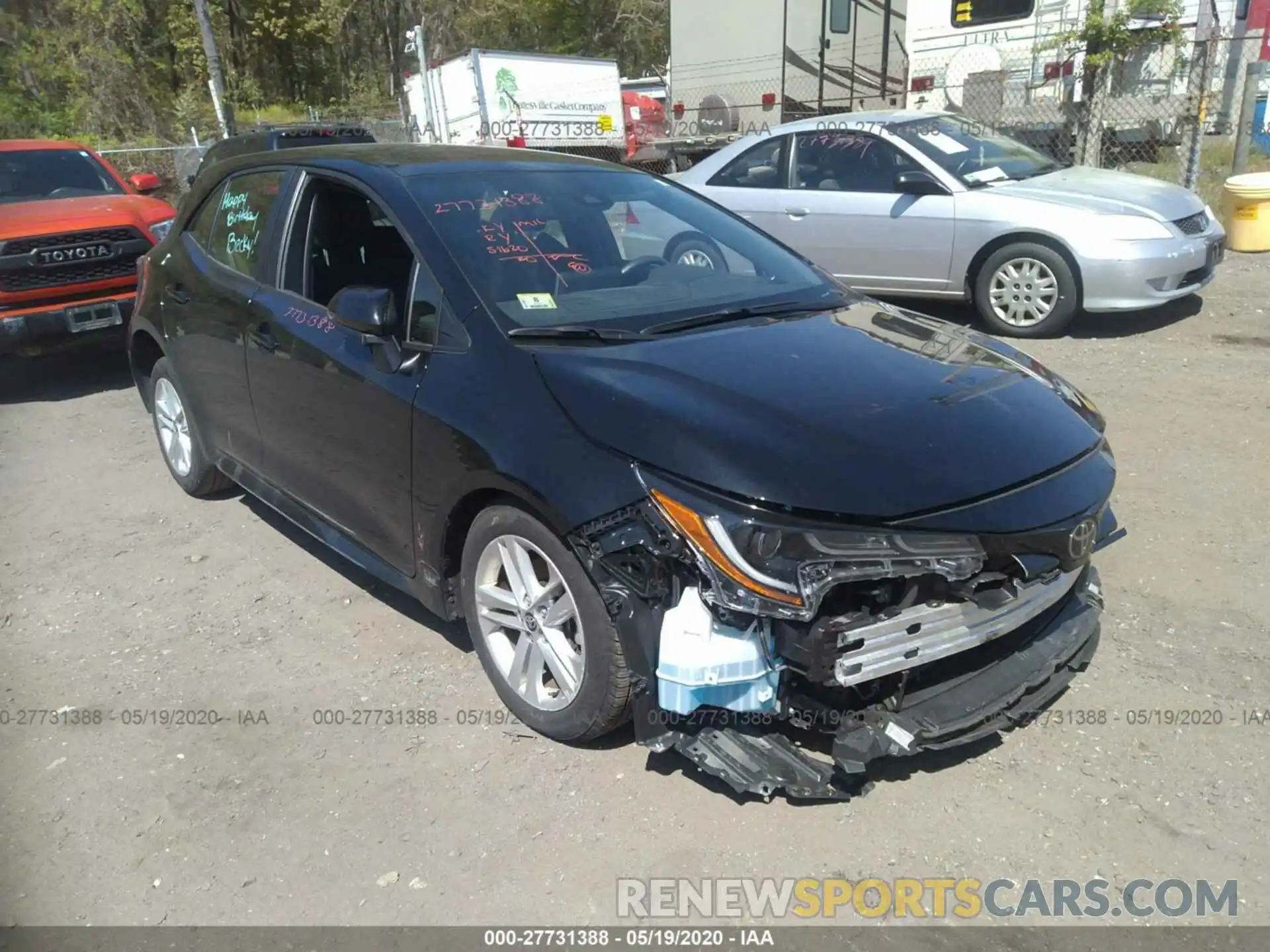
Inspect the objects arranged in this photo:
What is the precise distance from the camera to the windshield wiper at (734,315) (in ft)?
10.8

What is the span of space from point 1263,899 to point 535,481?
2.11 metres

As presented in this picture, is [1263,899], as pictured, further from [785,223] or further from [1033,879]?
[785,223]

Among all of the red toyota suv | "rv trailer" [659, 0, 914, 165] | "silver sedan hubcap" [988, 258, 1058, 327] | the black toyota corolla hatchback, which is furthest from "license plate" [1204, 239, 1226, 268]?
"rv trailer" [659, 0, 914, 165]

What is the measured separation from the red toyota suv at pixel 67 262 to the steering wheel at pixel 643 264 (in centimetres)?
472

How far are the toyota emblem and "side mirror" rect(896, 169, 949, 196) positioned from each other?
5.29m

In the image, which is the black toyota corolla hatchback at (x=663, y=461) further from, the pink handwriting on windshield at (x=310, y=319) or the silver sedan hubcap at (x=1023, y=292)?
the silver sedan hubcap at (x=1023, y=292)

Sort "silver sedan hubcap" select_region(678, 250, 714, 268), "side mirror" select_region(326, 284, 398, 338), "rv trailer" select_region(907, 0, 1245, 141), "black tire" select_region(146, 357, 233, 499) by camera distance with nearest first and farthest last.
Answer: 1. "side mirror" select_region(326, 284, 398, 338)
2. "silver sedan hubcap" select_region(678, 250, 714, 268)
3. "black tire" select_region(146, 357, 233, 499)
4. "rv trailer" select_region(907, 0, 1245, 141)

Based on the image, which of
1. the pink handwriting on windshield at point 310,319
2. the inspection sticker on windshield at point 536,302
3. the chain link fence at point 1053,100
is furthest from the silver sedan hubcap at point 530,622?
the chain link fence at point 1053,100

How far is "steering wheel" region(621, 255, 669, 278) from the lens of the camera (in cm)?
367

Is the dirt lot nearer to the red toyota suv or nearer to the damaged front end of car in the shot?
the damaged front end of car

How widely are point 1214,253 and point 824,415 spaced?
6.12m

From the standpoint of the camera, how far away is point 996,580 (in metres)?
2.68

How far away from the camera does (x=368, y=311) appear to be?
3.24m

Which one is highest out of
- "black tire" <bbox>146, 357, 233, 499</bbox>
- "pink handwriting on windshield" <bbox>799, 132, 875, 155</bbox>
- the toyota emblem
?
"pink handwriting on windshield" <bbox>799, 132, 875, 155</bbox>
